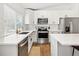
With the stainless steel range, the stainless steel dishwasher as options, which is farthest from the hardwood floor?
the stainless steel range

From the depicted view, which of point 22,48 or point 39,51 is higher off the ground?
point 22,48

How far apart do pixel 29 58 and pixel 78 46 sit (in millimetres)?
1158

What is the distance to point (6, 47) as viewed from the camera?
1.35 m

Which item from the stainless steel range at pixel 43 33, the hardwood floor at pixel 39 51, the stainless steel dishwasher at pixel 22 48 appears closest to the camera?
the stainless steel dishwasher at pixel 22 48

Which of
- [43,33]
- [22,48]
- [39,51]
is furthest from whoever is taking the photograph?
[43,33]

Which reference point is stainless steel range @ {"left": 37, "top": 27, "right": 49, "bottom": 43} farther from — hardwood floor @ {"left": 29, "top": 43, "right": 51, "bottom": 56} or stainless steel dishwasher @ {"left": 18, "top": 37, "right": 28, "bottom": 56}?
stainless steel dishwasher @ {"left": 18, "top": 37, "right": 28, "bottom": 56}

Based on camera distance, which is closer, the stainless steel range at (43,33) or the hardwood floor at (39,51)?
the hardwood floor at (39,51)

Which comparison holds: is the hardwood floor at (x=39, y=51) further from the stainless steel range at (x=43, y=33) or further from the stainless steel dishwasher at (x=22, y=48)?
the stainless steel range at (x=43, y=33)

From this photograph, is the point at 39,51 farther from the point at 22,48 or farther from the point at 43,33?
the point at 43,33

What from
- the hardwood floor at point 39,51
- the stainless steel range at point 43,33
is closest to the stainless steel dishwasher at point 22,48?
the hardwood floor at point 39,51

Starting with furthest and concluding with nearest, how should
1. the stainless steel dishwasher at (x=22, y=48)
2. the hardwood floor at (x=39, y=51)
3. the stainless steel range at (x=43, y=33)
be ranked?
the stainless steel range at (x=43, y=33) → the hardwood floor at (x=39, y=51) → the stainless steel dishwasher at (x=22, y=48)

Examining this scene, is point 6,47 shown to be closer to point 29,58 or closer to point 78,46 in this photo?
point 29,58

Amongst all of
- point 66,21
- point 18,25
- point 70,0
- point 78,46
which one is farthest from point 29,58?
point 66,21

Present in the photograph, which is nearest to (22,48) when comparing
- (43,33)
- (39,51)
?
(39,51)
